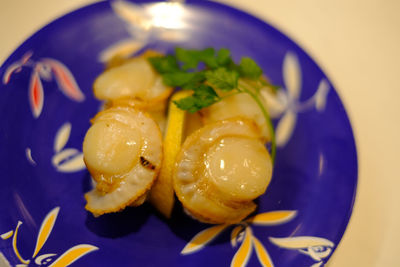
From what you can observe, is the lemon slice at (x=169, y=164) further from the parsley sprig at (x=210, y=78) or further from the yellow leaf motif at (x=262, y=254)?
the yellow leaf motif at (x=262, y=254)

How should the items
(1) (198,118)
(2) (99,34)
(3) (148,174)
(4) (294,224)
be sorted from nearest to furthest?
(3) (148,174), (4) (294,224), (1) (198,118), (2) (99,34)

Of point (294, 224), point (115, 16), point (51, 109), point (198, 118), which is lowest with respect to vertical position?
point (294, 224)

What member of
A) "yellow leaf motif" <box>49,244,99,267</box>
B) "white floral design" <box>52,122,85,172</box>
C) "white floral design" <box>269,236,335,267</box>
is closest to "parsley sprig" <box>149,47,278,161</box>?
"white floral design" <box>269,236,335,267</box>

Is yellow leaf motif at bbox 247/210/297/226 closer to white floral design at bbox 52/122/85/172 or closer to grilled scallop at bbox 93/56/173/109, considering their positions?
grilled scallop at bbox 93/56/173/109

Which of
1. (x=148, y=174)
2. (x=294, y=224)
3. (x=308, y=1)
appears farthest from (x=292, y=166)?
(x=308, y=1)

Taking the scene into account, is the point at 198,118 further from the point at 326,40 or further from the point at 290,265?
the point at 326,40

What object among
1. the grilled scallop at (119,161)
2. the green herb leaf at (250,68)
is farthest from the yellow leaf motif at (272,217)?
the green herb leaf at (250,68)

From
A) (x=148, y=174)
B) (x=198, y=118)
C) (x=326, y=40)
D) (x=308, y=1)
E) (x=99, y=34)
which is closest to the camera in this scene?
(x=148, y=174)
